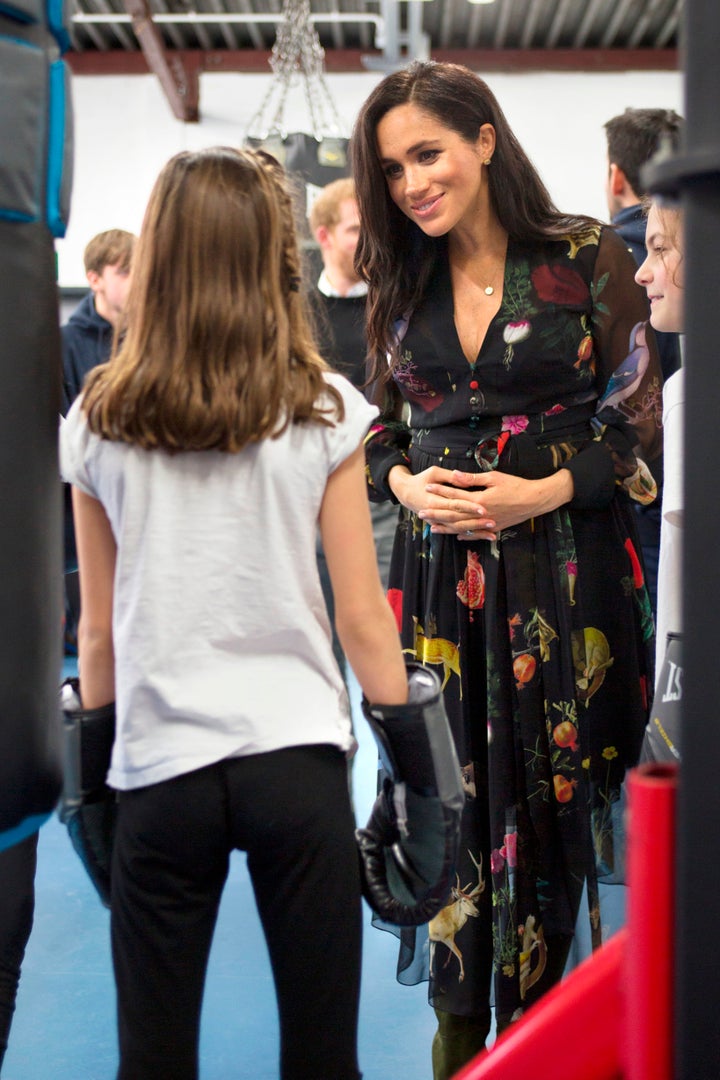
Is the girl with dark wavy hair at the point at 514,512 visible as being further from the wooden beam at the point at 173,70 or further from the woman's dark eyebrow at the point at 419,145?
the wooden beam at the point at 173,70

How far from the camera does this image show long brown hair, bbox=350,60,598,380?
1715mm

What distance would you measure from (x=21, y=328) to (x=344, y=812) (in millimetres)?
606

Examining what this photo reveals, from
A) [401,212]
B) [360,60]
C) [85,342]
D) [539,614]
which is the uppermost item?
[360,60]

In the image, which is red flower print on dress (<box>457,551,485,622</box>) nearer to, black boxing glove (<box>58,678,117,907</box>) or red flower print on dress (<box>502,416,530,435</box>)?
red flower print on dress (<box>502,416,530,435</box>)

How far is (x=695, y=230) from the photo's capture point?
0.76 metres

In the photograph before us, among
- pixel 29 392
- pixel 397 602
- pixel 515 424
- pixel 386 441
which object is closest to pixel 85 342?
pixel 386 441

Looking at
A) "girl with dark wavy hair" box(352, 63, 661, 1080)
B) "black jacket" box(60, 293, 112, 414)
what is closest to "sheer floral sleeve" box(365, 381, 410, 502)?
"girl with dark wavy hair" box(352, 63, 661, 1080)

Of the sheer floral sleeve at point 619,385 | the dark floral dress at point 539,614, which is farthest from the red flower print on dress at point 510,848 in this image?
the sheer floral sleeve at point 619,385

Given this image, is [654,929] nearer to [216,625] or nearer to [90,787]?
[216,625]

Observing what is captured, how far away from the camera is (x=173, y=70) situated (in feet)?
26.9

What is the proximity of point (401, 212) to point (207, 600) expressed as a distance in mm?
901

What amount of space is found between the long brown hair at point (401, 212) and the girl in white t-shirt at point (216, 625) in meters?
0.57

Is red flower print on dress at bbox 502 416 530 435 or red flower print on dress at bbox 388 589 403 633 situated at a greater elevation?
red flower print on dress at bbox 502 416 530 435

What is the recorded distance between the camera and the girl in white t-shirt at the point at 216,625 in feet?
3.85
